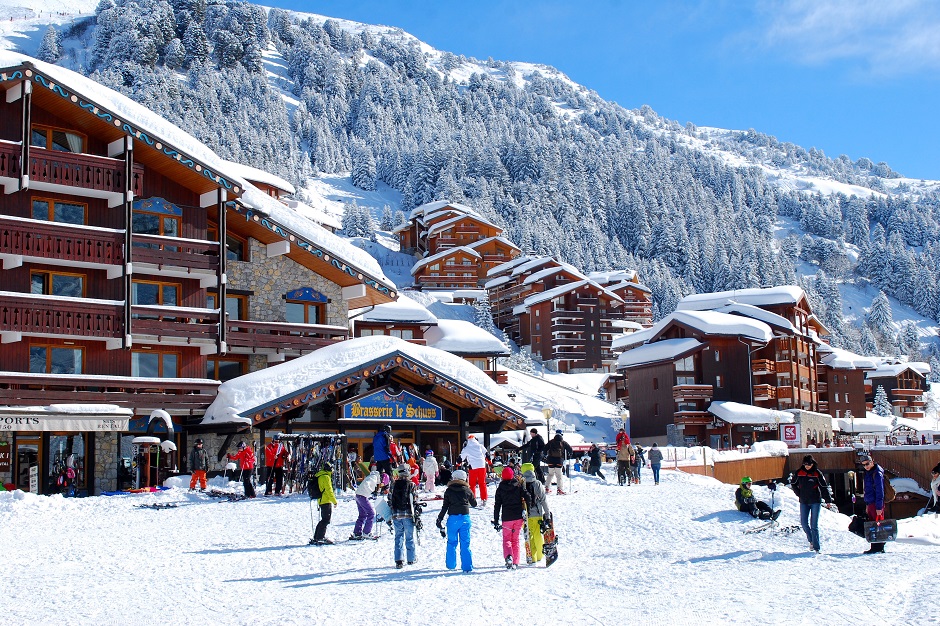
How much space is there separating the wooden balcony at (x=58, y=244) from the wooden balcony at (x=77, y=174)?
113cm

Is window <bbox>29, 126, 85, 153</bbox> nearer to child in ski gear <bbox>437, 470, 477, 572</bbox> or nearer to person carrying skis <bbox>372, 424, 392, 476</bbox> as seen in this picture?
person carrying skis <bbox>372, 424, 392, 476</bbox>

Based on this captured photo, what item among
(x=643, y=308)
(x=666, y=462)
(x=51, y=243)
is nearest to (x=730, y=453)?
(x=666, y=462)

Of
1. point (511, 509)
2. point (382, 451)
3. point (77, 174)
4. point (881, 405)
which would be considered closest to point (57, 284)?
point (77, 174)

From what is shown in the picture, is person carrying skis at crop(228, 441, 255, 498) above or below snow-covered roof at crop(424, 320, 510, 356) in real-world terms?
below

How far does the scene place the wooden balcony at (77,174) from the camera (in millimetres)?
28969

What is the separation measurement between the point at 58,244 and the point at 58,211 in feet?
4.79

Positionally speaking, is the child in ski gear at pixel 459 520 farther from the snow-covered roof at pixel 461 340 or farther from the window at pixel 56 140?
the snow-covered roof at pixel 461 340

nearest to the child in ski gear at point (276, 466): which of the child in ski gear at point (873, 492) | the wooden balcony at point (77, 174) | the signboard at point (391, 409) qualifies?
the signboard at point (391, 409)

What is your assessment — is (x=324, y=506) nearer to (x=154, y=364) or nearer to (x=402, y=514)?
(x=402, y=514)

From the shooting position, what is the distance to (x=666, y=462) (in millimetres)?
40156

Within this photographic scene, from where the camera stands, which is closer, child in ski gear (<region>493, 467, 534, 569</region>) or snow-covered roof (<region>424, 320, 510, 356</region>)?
child in ski gear (<region>493, 467, 534, 569</region>)

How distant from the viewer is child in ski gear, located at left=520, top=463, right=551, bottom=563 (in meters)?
14.9

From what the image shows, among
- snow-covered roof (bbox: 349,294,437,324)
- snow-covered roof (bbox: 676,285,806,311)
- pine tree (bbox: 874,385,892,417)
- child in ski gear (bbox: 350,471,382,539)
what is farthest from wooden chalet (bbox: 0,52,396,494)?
pine tree (bbox: 874,385,892,417)

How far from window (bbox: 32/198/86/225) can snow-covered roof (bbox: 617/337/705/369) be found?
36.6 m
